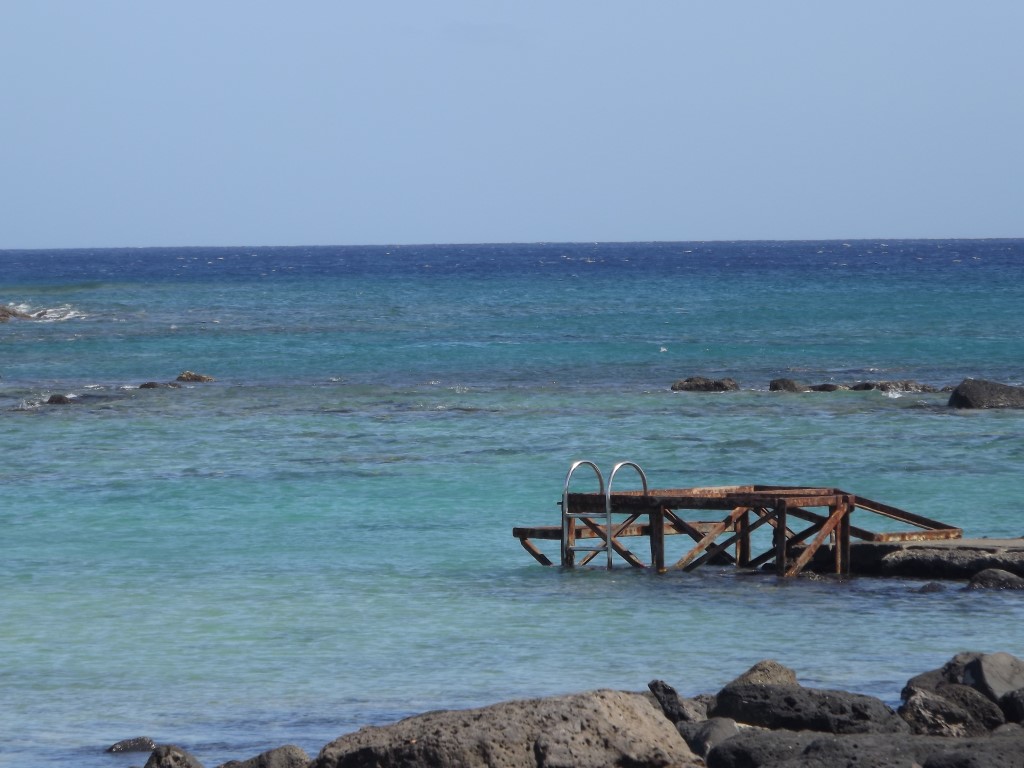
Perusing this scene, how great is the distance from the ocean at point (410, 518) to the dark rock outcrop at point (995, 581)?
25 centimetres

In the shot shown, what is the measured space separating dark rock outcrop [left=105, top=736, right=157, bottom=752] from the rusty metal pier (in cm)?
719

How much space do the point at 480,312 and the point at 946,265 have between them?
64450mm

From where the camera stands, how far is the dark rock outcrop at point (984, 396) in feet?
106

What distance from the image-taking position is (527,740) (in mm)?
8430

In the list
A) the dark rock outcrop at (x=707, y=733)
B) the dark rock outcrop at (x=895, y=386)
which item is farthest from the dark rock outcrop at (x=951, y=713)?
the dark rock outcrop at (x=895, y=386)

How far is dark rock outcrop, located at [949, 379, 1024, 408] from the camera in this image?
3222cm

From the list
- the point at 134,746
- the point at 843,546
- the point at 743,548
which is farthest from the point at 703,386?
the point at 134,746

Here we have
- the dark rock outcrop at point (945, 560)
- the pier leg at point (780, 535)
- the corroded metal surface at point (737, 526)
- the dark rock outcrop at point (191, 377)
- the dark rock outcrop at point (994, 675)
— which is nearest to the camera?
the dark rock outcrop at point (994, 675)

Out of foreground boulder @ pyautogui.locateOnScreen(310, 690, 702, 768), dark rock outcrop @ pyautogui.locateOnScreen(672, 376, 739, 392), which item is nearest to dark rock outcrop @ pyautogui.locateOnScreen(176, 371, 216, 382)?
dark rock outcrop @ pyautogui.locateOnScreen(672, 376, 739, 392)

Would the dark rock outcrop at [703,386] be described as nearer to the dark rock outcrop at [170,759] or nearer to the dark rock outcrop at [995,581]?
the dark rock outcrop at [995,581]

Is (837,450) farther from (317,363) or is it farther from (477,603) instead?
(317,363)

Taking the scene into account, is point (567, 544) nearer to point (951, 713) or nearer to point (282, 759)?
point (951, 713)

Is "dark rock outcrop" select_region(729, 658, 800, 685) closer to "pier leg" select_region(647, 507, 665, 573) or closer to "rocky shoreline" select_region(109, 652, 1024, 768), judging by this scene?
"rocky shoreline" select_region(109, 652, 1024, 768)

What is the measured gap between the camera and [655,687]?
10.8 meters
